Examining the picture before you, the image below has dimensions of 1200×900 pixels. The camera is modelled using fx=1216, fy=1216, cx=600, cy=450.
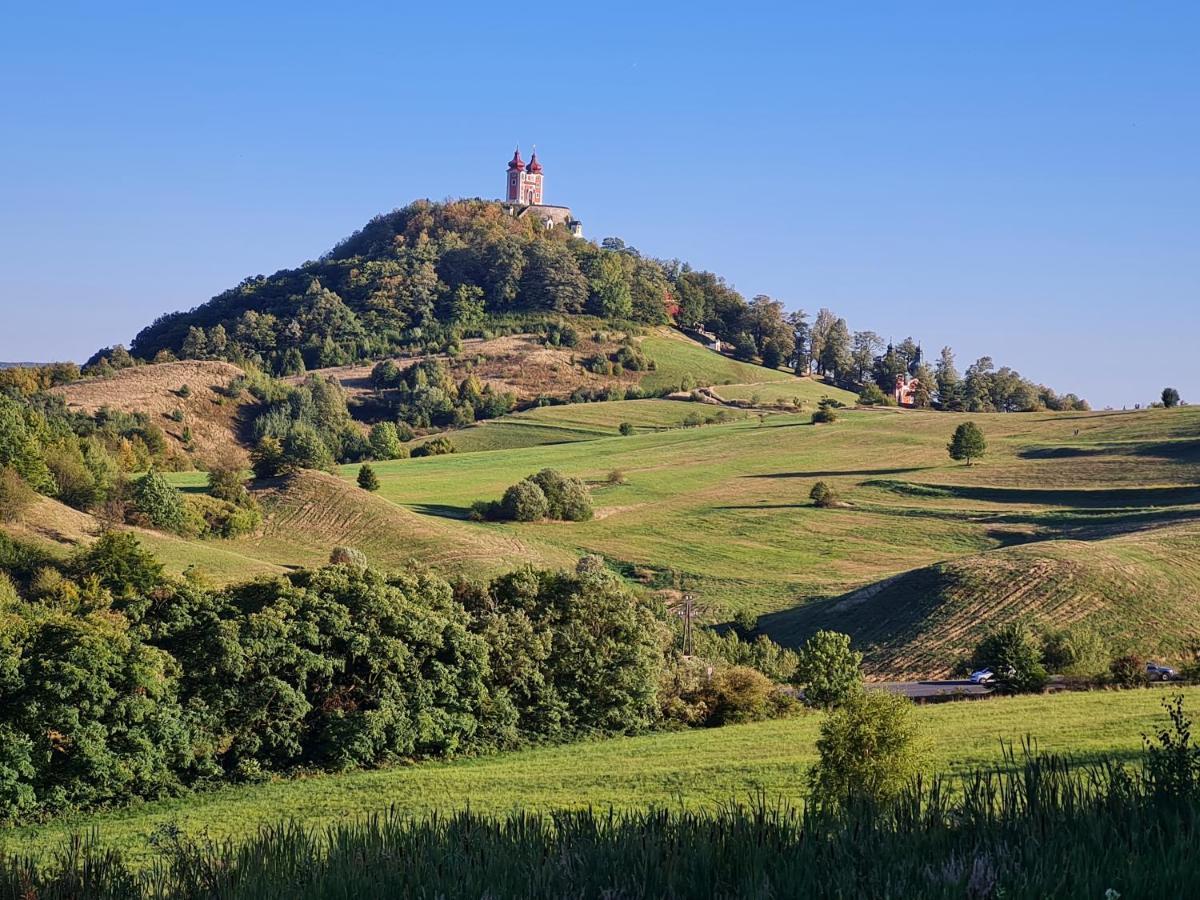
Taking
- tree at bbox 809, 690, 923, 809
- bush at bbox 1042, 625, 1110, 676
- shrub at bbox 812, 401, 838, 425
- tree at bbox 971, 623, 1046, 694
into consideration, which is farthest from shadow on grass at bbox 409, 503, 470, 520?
tree at bbox 809, 690, 923, 809

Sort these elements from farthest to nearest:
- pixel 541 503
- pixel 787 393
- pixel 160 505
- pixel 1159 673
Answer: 1. pixel 787 393
2. pixel 541 503
3. pixel 160 505
4. pixel 1159 673

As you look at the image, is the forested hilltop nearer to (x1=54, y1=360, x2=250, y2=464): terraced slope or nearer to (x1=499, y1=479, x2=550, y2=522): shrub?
(x1=54, y1=360, x2=250, y2=464): terraced slope

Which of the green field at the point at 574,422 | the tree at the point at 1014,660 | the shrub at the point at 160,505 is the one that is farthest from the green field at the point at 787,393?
the tree at the point at 1014,660

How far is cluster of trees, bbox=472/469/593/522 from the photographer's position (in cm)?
7975

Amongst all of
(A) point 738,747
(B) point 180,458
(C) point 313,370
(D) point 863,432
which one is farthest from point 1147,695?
(C) point 313,370

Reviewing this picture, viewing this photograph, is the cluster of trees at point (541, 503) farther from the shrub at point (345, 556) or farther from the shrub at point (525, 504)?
the shrub at point (345, 556)

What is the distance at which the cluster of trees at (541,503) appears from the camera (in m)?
79.8

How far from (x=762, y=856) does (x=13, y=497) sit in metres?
54.0

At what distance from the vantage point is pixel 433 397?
134 metres

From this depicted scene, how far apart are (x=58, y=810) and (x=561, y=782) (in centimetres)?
1116

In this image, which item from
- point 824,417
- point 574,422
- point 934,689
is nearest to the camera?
point 934,689

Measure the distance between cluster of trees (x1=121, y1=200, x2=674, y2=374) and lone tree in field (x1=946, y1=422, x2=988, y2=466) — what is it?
81812mm

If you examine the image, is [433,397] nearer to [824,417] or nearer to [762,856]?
[824,417]

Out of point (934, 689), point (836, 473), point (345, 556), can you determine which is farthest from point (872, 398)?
point (934, 689)
